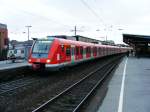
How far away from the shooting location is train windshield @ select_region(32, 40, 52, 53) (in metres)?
22.1

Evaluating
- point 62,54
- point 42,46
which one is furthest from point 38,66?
point 62,54

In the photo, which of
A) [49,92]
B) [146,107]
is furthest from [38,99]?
[146,107]

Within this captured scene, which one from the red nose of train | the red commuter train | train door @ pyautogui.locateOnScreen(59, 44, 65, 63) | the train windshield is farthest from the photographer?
train door @ pyautogui.locateOnScreen(59, 44, 65, 63)

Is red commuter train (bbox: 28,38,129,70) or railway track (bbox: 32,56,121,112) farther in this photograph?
red commuter train (bbox: 28,38,129,70)

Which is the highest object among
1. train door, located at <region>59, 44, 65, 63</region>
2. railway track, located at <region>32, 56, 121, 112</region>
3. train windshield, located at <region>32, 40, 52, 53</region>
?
train windshield, located at <region>32, 40, 52, 53</region>

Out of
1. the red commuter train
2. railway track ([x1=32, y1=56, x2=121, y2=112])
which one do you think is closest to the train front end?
the red commuter train

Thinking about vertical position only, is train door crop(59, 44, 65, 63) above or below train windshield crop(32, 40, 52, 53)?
below

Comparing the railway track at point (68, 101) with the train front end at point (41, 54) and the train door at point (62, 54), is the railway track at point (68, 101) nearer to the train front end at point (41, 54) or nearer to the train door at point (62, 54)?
the train front end at point (41, 54)

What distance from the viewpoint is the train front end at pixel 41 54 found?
2158cm

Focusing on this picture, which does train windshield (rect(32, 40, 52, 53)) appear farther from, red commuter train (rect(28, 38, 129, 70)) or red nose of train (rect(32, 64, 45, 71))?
red nose of train (rect(32, 64, 45, 71))

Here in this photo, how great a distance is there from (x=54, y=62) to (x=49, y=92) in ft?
19.8

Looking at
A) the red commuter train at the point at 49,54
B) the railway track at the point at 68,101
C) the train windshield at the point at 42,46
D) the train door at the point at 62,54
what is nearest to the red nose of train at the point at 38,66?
the red commuter train at the point at 49,54

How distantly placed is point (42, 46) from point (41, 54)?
2.25ft

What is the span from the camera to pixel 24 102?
506 inches
